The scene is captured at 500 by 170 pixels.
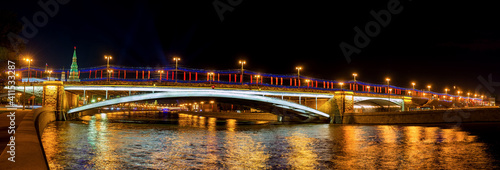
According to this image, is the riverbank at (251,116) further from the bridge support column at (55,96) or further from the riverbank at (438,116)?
the bridge support column at (55,96)

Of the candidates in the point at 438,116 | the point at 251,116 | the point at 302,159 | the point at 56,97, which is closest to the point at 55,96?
the point at 56,97

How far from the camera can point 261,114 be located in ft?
254

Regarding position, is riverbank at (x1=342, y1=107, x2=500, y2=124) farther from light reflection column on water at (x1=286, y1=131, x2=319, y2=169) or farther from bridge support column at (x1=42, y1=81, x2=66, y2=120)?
bridge support column at (x1=42, y1=81, x2=66, y2=120)

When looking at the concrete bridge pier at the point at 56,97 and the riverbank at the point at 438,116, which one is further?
the riverbank at the point at 438,116

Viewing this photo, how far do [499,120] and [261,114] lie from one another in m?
41.3

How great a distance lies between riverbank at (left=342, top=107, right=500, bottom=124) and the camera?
49.1 metres

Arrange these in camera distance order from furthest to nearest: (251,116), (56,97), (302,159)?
(251,116)
(56,97)
(302,159)

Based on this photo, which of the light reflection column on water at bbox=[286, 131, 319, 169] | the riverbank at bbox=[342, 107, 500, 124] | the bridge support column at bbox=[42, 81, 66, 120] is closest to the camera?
the light reflection column on water at bbox=[286, 131, 319, 169]

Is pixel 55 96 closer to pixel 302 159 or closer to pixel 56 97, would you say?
pixel 56 97

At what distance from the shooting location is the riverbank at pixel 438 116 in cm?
4912

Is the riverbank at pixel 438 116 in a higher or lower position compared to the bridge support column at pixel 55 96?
lower

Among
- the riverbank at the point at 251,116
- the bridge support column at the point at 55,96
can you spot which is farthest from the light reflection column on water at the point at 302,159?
the riverbank at the point at 251,116

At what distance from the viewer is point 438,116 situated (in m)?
50.2

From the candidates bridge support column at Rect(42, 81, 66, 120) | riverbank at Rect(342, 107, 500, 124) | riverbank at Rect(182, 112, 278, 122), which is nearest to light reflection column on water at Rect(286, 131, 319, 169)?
riverbank at Rect(342, 107, 500, 124)
